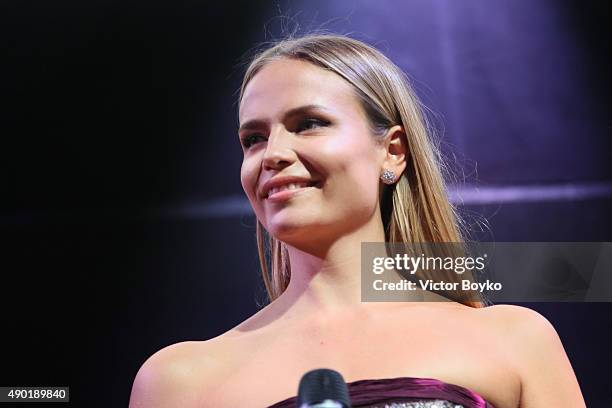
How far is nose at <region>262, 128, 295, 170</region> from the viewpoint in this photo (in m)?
1.80

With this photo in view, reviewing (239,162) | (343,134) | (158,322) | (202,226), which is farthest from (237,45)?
(343,134)

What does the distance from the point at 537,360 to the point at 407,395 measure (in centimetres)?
30

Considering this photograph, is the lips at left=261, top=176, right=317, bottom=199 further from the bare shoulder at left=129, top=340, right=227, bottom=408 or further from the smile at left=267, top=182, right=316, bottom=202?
the bare shoulder at left=129, top=340, right=227, bottom=408

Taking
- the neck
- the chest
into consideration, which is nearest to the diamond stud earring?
the neck

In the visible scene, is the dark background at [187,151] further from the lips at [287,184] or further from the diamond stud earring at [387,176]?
the lips at [287,184]

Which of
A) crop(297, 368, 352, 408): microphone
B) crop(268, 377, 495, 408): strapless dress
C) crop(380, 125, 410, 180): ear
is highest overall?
crop(380, 125, 410, 180): ear

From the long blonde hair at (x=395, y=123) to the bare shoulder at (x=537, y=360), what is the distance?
16cm

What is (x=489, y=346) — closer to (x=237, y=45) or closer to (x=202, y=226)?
(x=202, y=226)

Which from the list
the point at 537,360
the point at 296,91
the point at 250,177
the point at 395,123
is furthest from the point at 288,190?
the point at 537,360

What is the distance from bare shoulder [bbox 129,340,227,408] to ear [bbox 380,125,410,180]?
1.78ft

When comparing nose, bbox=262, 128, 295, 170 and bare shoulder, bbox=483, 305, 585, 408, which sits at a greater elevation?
nose, bbox=262, 128, 295, 170

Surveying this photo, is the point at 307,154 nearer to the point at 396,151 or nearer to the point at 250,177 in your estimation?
the point at 250,177

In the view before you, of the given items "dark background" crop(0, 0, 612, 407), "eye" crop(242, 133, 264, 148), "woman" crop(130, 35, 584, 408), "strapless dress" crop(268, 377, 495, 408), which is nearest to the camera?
"strapless dress" crop(268, 377, 495, 408)

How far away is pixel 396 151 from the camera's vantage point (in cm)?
199
